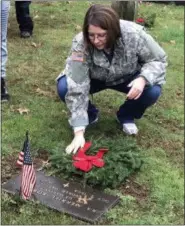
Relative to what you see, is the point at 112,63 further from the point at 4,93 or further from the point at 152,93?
the point at 4,93

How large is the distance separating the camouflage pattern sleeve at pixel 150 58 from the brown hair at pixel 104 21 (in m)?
0.26

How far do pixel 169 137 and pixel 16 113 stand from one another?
48.6 inches

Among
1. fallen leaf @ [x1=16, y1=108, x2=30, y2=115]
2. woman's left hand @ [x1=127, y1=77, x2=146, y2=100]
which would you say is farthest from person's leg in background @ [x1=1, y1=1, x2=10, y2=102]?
woman's left hand @ [x1=127, y1=77, x2=146, y2=100]

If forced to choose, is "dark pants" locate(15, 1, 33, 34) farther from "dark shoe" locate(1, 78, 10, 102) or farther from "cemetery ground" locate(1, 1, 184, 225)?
"dark shoe" locate(1, 78, 10, 102)

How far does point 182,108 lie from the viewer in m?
4.88

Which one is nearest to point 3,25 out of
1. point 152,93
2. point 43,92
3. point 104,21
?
point 43,92

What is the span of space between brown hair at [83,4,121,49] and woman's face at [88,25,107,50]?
20 mm

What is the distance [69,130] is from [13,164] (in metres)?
0.69

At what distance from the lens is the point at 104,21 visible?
3.42 metres

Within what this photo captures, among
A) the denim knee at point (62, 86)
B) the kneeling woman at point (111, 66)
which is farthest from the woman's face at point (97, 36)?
the denim knee at point (62, 86)

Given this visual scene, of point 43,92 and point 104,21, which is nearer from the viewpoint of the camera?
point 104,21

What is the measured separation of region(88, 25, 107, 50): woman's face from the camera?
135 inches

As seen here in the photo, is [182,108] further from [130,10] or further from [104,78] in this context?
[130,10]

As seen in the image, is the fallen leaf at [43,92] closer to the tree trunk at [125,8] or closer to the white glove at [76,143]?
the white glove at [76,143]
